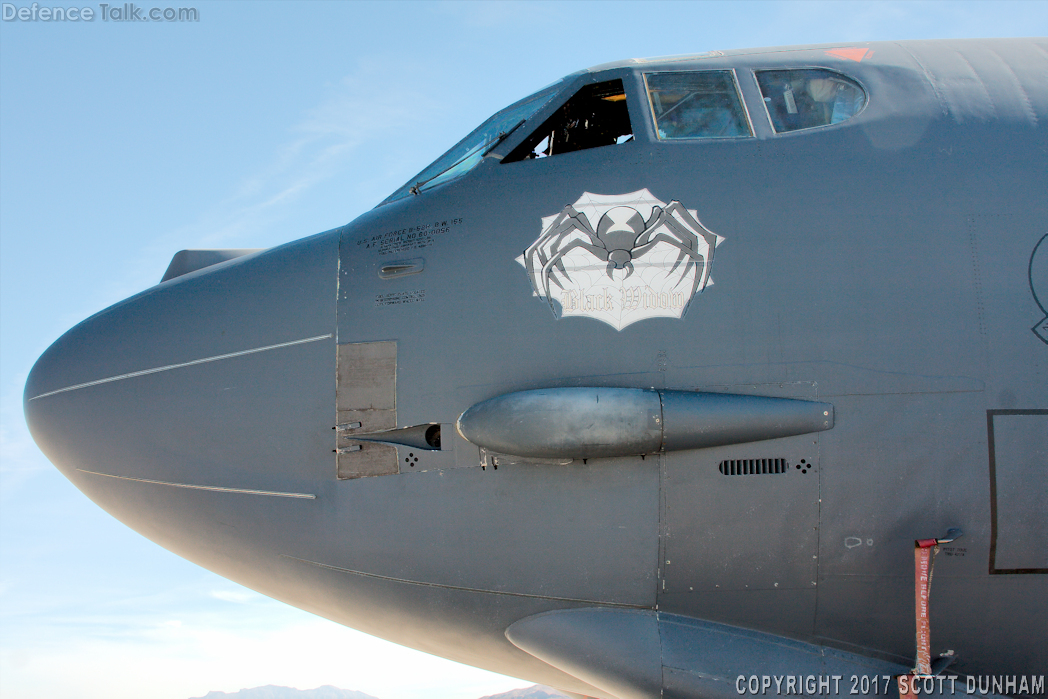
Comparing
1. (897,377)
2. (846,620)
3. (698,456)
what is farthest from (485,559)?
(897,377)

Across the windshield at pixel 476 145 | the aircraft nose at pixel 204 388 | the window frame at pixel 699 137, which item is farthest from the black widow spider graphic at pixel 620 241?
the aircraft nose at pixel 204 388

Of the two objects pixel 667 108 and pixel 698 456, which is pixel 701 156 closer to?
pixel 667 108

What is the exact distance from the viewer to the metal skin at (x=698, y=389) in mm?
5312

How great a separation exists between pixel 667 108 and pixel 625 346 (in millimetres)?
1727

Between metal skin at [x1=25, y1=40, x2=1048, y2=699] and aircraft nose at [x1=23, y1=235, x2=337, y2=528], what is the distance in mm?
22

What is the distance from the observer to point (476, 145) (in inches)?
258

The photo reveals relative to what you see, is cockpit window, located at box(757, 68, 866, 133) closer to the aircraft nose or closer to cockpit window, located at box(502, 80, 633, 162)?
cockpit window, located at box(502, 80, 633, 162)

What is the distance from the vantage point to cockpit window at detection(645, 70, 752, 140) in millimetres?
5977

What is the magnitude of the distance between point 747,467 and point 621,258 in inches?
57.4

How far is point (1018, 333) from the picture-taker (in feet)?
17.6

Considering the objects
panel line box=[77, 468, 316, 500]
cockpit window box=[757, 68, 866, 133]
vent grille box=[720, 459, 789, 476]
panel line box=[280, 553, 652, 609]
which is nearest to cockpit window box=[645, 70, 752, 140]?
cockpit window box=[757, 68, 866, 133]

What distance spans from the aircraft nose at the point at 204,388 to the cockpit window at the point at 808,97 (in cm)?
309

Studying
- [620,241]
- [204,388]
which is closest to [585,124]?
[620,241]

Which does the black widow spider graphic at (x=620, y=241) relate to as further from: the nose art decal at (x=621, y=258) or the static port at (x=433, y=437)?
the static port at (x=433, y=437)
